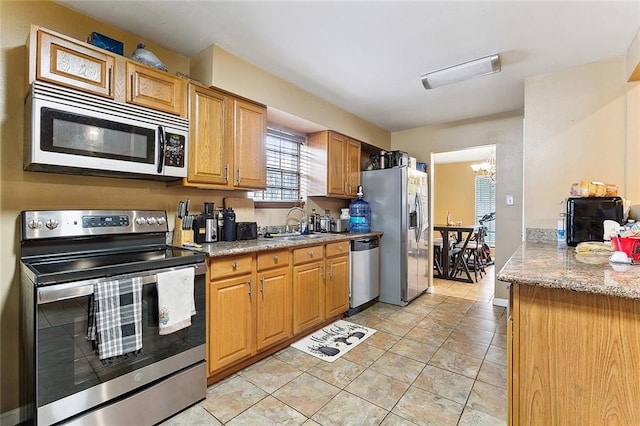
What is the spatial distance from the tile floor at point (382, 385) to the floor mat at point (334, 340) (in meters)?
0.07

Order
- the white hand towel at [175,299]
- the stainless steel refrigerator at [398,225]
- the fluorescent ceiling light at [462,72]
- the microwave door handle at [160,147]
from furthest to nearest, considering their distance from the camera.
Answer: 1. the stainless steel refrigerator at [398,225]
2. the fluorescent ceiling light at [462,72]
3. the microwave door handle at [160,147]
4. the white hand towel at [175,299]

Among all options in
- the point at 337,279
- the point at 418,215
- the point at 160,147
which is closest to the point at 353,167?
the point at 418,215

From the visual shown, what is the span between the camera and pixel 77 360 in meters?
1.36

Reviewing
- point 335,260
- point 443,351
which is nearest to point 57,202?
point 335,260

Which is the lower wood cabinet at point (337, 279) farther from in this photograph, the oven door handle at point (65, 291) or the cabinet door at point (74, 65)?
the cabinet door at point (74, 65)

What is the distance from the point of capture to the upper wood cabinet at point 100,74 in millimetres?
1492

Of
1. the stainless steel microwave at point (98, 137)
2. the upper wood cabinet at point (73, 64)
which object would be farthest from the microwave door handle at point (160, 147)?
the upper wood cabinet at point (73, 64)

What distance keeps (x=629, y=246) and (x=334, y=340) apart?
211 cm

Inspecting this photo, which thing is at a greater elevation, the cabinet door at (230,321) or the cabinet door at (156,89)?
the cabinet door at (156,89)

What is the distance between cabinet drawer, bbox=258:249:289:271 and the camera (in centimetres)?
225

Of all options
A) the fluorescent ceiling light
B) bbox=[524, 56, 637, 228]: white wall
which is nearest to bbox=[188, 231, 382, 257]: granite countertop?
the fluorescent ceiling light

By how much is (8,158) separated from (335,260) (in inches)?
99.0

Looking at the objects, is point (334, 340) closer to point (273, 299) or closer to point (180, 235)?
point (273, 299)

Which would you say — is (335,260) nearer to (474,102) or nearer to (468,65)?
(468,65)
